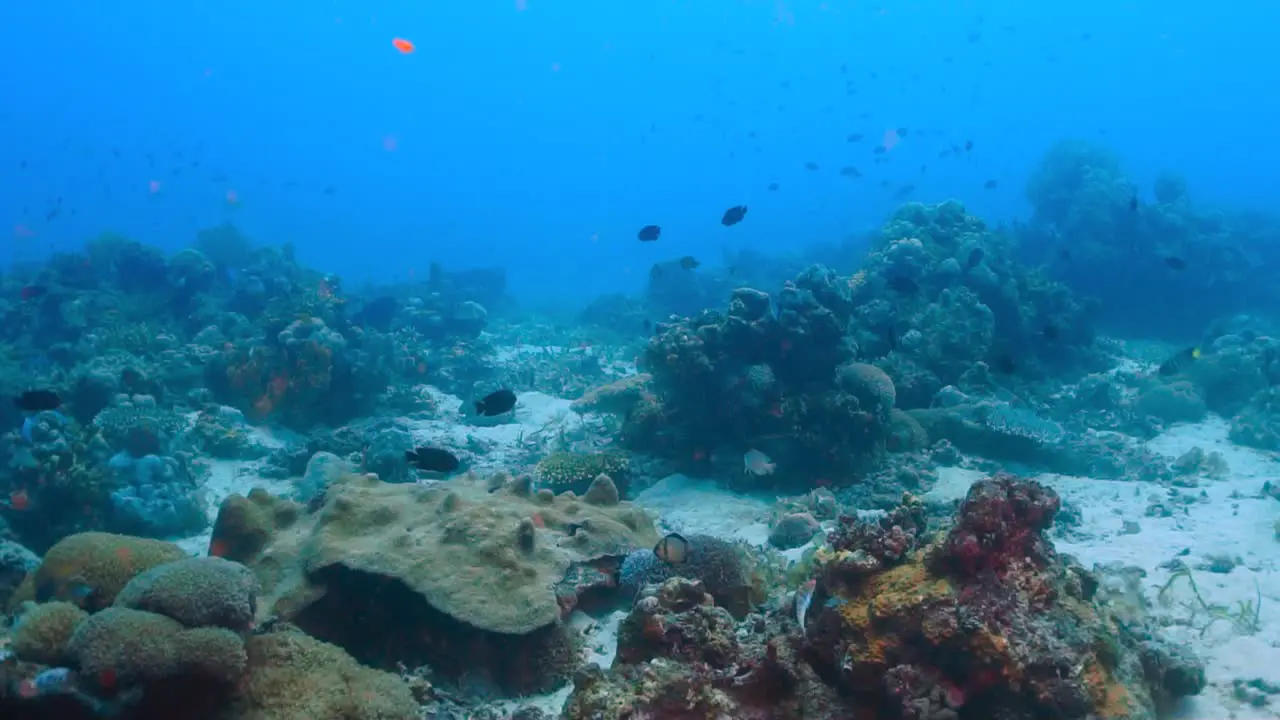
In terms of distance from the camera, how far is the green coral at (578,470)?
1048cm

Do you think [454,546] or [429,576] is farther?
[454,546]

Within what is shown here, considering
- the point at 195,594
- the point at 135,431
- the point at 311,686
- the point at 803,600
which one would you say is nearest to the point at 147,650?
the point at 195,594

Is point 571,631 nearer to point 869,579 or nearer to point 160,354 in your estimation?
point 869,579

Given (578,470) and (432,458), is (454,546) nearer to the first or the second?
(432,458)

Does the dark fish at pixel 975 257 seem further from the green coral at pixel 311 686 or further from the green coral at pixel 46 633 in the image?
the green coral at pixel 46 633

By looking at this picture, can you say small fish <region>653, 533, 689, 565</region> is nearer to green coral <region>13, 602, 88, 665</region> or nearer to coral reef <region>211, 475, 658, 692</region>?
coral reef <region>211, 475, 658, 692</region>

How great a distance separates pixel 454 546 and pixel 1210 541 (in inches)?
354

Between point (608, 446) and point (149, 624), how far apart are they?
933cm

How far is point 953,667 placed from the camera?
3.92m

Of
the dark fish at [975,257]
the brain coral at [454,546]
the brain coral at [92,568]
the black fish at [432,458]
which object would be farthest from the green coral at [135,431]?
the dark fish at [975,257]

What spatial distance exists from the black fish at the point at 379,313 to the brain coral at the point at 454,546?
49.5ft

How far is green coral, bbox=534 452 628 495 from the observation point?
10.5m

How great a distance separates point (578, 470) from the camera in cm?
1056

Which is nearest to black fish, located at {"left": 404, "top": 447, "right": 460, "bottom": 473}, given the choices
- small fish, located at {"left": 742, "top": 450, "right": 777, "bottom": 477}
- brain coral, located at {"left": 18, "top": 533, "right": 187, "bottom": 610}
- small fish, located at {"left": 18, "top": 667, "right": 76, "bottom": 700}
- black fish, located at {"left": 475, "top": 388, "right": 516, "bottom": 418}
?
black fish, located at {"left": 475, "top": 388, "right": 516, "bottom": 418}
